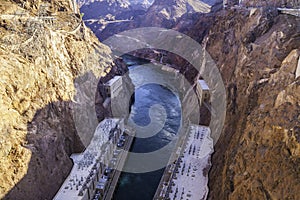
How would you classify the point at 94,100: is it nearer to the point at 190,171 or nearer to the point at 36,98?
the point at 36,98

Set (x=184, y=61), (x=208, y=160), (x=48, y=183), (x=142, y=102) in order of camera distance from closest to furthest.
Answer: (x=48, y=183) < (x=208, y=160) < (x=142, y=102) < (x=184, y=61)

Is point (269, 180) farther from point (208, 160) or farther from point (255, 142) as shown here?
point (208, 160)

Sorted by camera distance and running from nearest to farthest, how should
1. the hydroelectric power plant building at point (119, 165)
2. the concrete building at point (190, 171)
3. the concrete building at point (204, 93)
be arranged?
the concrete building at point (190, 171), the hydroelectric power plant building at point (119, 165), the concrete building at point (204, 93)

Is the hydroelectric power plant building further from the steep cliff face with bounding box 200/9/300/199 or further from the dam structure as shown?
the steep cliff face with bounding box 200/9/300/199

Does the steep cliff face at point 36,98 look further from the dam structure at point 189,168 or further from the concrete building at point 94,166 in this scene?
the dam structure at point 189,168

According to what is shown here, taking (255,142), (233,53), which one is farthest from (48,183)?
(233,53)

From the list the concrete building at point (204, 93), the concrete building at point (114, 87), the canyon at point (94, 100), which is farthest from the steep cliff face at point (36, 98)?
the concrete building at point (204, 93)
